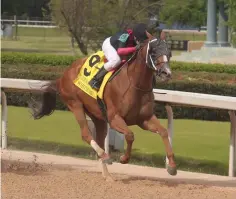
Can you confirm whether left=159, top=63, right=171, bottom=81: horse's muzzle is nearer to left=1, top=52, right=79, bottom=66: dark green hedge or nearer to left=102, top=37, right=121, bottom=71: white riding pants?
left=102, top=37, right=121, bottom=71: white riding pants

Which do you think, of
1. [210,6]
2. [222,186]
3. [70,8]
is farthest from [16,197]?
[210,6]

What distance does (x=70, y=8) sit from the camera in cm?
2020

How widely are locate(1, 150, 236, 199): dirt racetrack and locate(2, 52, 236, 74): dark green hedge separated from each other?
9327 mm

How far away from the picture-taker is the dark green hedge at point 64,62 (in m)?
16.2

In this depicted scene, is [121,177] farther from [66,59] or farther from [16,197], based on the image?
[66,59]

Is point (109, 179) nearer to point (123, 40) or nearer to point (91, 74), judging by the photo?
point (91, 74)

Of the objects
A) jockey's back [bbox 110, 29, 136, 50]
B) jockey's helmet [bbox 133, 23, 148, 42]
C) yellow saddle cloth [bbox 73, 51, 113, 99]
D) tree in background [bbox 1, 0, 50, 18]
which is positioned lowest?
tree in background [bbox 1, 0, 50, 18]

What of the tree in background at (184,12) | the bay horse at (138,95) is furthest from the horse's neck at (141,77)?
the tree in background at (184,12)

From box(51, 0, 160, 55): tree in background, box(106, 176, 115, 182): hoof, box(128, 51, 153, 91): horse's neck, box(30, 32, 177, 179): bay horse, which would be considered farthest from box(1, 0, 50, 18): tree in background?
box(128, 51, 153, 91): horse's neck

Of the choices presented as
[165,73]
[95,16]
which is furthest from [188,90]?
[95,16]

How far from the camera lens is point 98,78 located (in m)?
6.43

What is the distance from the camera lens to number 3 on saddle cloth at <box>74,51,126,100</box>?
6429 mm

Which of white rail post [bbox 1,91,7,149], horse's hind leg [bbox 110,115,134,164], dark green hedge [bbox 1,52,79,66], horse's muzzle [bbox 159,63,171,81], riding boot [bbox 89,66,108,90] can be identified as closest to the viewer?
horse's muzzle [bbox 159,63,171,81]

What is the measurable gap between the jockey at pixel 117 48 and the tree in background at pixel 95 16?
1377 cm
